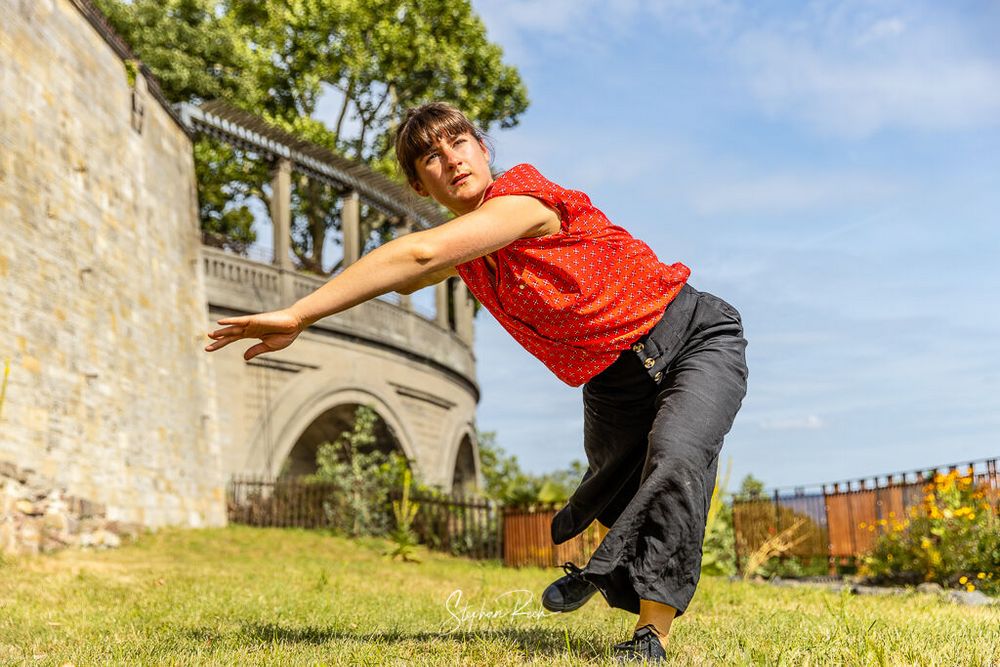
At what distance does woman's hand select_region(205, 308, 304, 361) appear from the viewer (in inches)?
108

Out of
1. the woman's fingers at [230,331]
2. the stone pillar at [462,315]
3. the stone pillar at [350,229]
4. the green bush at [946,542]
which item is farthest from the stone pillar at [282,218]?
the woman's fingers at [230,331]

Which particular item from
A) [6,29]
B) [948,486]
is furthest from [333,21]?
[948,486]

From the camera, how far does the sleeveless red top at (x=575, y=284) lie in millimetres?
3113

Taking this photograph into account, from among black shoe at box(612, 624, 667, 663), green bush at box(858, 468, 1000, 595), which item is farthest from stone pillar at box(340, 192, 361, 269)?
→ black shoe at box(612, 624, 667, 663)

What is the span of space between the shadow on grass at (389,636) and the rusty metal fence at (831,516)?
23.9 feet

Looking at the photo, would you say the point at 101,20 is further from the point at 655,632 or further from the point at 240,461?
the point at 655,632

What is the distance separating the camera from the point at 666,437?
305cm

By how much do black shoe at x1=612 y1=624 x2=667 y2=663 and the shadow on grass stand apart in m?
0.23

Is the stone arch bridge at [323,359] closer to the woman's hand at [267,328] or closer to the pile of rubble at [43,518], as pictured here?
the pile of rubble at [43,518]

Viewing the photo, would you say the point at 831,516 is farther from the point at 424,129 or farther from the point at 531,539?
the point at 424,129

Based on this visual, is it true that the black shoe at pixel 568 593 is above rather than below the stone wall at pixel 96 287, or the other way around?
below

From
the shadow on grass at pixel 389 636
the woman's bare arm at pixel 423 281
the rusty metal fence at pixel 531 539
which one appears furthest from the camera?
the rusty metal fence at pixel 531 539

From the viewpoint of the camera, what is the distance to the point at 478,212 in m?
2.92

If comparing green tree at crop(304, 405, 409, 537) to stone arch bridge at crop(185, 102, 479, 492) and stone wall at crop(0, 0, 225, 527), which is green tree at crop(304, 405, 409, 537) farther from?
stone wall at crop(0, 0, 225, 527)
